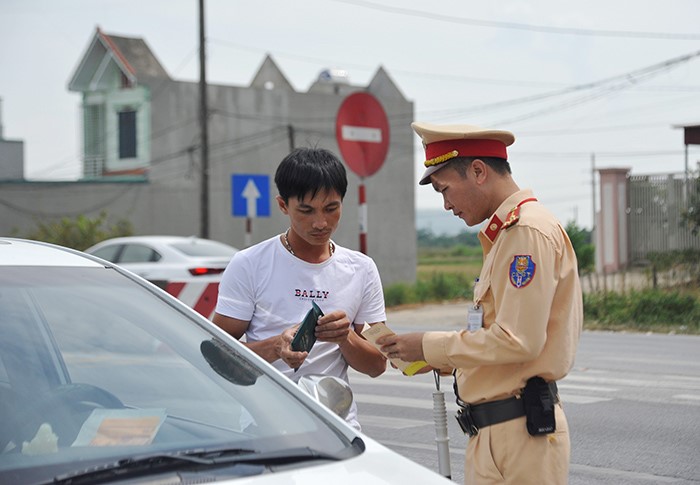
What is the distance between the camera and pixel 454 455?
7652 millimetres

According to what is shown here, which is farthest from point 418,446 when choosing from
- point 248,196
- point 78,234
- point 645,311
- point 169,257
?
point 78,234

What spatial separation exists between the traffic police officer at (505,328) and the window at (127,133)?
118 feet

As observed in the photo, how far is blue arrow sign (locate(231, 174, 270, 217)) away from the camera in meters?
21.0

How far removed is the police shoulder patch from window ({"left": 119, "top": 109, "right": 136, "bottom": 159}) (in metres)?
36.3

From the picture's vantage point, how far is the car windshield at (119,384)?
275 cm

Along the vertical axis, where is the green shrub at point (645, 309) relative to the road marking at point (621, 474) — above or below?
above

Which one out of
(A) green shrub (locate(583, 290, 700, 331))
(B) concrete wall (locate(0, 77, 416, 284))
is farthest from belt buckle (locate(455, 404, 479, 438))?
(B) concrete wall (locate(0, 77, 416, 284))

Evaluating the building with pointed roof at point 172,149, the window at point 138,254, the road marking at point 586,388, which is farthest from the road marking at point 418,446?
the building with pointed roof at point 172,149

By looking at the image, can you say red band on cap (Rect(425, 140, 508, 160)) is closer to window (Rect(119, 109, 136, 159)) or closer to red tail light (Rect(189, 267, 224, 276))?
red tail light (Rect(189, 267, 224, 276))

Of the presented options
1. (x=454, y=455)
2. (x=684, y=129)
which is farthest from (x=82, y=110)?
(x=454, y=455)

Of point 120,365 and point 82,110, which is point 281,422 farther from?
point 82,110

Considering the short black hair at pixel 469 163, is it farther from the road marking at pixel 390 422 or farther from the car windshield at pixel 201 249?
the car windshield at pixel 201 249

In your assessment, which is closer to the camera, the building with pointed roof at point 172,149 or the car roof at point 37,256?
the car roof at point 37,256

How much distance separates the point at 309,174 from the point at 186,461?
5.27ft
